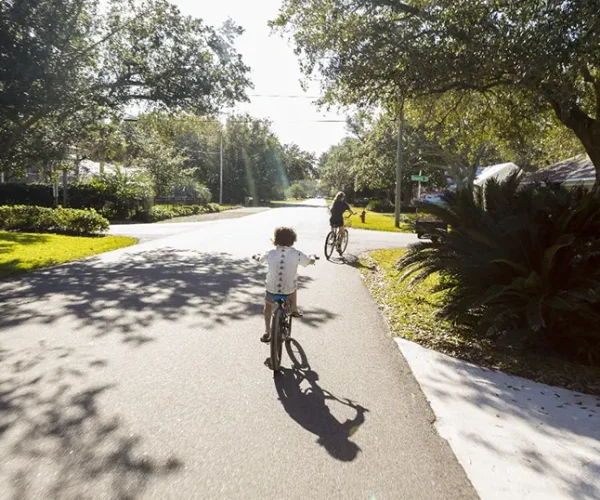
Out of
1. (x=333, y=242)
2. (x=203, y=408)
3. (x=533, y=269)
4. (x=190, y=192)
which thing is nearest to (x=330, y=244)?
(x=333, y=242)

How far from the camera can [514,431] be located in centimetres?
335

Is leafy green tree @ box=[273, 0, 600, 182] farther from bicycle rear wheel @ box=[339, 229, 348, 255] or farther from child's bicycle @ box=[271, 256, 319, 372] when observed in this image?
child's bicycle @ box=[271, 256, 319, 372]

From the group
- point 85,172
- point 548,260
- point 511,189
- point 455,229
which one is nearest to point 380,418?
point 548,260

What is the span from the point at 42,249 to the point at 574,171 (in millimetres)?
24280

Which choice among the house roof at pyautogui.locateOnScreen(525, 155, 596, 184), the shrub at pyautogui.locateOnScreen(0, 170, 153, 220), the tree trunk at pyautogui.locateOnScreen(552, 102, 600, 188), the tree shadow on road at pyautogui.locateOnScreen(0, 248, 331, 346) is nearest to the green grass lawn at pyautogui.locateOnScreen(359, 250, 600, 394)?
the tree shadow on road at pyautogui.locateOnScreen(0, 248, 331, 346)

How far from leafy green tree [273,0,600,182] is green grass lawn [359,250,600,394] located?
4047 mm

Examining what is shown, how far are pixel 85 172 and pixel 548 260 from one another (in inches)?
1422

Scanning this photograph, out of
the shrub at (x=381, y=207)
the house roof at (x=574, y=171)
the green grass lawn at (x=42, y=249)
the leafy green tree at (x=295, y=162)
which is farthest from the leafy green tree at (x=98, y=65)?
the leafy green tree at (x=295, y=162)

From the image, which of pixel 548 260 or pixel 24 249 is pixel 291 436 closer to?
pixel 548 260

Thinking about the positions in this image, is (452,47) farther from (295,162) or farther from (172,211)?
(295,162)

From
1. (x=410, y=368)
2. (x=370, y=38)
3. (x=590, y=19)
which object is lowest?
(x=410, y=368)

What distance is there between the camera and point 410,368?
465cm

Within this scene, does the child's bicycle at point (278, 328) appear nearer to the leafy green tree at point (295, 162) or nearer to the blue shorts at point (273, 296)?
the blue shorts at point (273, 296)

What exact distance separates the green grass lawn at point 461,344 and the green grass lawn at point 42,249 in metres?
7.67
